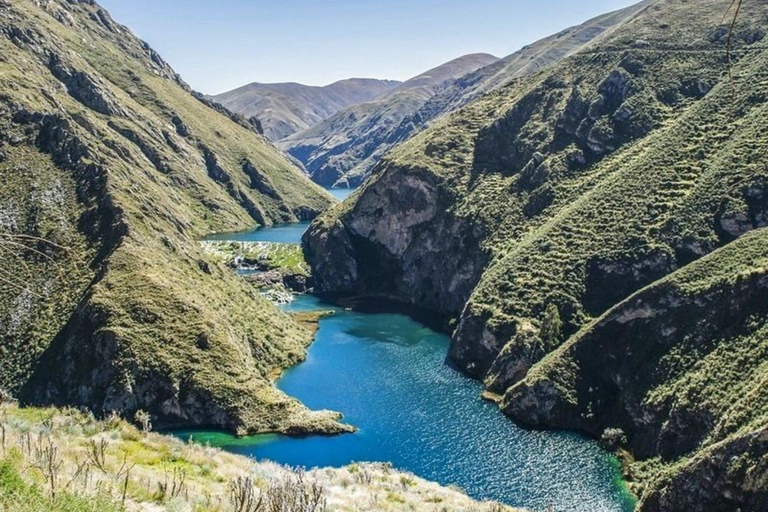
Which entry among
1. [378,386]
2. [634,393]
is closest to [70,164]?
[378,386]

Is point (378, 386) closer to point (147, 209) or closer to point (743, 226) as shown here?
point (147, 209)

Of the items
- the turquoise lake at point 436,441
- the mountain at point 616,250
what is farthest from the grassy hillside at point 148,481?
the turquoise lake at point 436,441

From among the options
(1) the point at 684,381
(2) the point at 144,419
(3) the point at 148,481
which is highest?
(3) the point at 148,481

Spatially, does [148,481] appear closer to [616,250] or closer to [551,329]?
[551,329]

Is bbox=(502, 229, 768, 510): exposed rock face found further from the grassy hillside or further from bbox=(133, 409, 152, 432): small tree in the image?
bbox=(133, 409, 152, 432): small tree

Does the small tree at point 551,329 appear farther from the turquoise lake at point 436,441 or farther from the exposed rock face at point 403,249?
the exposed rock face at point 403,249

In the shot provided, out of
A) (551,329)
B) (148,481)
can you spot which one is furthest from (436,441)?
(148,481)
